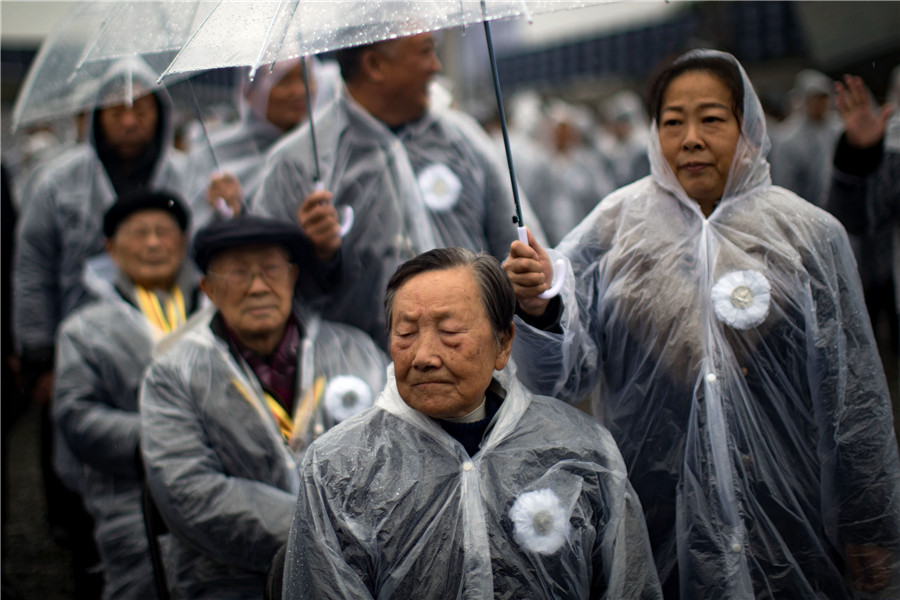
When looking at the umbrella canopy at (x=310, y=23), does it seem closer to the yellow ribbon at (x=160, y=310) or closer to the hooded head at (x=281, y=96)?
the yellow ribbon at (x=160, y=310)

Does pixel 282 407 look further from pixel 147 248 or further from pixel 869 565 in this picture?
pixel 869 565

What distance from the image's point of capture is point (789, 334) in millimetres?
2238

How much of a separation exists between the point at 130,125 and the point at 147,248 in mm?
1152

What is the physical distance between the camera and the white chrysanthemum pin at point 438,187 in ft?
10.7

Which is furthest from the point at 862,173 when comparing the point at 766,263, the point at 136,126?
the point at 136,126

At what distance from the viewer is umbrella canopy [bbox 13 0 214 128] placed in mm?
2475

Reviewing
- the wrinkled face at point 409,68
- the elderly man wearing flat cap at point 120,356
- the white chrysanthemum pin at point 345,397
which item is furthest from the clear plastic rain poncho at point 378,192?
the elderly man wearing flat cap at point 120,356

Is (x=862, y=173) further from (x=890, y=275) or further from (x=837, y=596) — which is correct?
(x=890, y=275)

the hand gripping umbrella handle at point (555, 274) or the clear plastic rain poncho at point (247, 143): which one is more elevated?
the clear plastic rain poncho at point (247, 143)

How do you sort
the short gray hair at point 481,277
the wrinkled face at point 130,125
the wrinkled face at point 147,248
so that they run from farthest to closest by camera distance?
the wrinkled face at point 130,125, the wrinkled face at point 147,248, the short gray hair at point 481,277

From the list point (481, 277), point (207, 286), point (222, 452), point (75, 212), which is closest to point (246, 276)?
point (207, 286)

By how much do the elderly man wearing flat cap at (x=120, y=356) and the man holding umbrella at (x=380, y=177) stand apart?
1.72 ft

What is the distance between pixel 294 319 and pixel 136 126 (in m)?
1.99

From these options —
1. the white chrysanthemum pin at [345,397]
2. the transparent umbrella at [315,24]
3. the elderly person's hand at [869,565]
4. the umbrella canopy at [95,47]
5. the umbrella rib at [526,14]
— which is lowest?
the elderly person's hand at [869,565]
